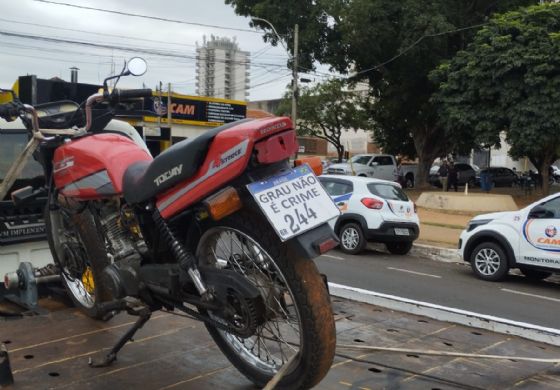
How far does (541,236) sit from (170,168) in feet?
25.5

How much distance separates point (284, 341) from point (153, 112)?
237cm

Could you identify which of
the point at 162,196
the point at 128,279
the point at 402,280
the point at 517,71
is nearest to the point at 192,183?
the point at 162,196

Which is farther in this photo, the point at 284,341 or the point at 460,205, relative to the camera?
the point at 460,205

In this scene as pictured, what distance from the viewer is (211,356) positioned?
407 cm

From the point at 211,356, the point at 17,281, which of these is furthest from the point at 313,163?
the point at 17,281

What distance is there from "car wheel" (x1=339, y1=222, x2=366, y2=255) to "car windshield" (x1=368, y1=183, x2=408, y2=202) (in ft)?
2.81

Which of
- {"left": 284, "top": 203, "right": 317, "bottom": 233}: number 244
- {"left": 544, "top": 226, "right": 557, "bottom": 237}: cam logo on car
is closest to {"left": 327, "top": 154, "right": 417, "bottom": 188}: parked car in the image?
{"left": 544, "top": 226, "right": 557, "bottom": 237}: cam logo on car

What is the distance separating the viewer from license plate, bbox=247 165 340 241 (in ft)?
9.61

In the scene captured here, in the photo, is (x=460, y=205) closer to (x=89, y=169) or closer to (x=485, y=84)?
(x=485, y=84)

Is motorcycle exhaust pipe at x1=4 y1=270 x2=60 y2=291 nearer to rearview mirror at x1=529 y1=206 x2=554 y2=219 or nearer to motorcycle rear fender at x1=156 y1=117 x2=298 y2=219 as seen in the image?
motorcycle rear fender at x1=156 y1=117 x2=298 y2=219

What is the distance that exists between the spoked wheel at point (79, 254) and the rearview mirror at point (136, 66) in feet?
3.46

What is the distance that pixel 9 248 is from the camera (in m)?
5.20

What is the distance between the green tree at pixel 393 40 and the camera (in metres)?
27.5

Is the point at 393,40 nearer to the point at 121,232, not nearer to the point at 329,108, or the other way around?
the point at 329,108
